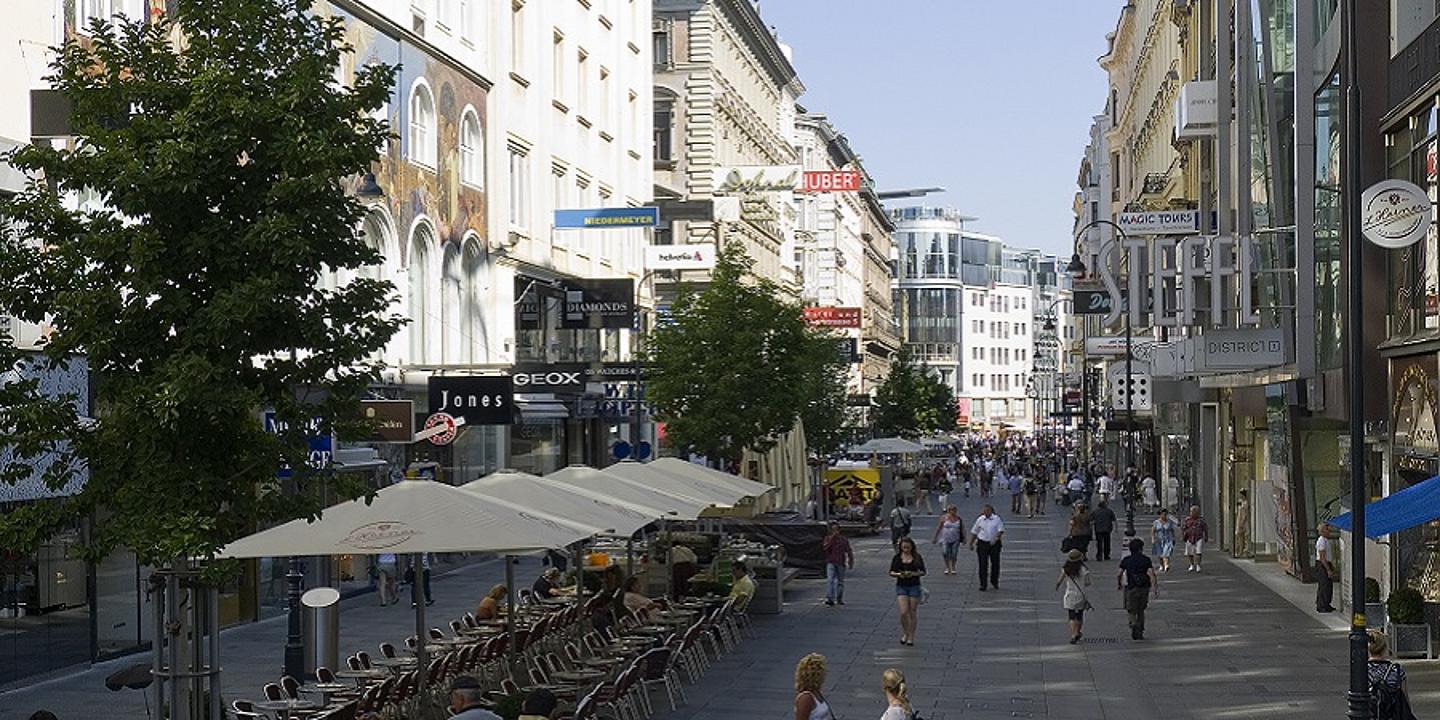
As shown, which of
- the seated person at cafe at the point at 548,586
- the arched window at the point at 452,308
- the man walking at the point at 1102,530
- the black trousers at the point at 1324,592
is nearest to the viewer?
the seated person at cafe at the point at 548,586

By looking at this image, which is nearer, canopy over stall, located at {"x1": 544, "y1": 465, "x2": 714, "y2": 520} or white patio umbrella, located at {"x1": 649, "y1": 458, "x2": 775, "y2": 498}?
canopy over stall, located at {"x1": 544, "y1": 465, "x2": 714, "y2": 520}

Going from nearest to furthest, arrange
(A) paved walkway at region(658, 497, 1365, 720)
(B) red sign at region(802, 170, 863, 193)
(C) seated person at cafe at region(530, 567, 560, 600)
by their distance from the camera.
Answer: (A) paved walkway at region(658, 497, 1365, 720) < (C) seated person at cafe at region(530, 567, 560, 600) < (B) red sign at region(802, 170, 863, 193)

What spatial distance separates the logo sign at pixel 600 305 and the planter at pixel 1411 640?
2617 centimetres

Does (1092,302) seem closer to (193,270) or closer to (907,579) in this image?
(907,579)

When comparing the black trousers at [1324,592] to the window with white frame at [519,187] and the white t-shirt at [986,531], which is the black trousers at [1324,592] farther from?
the window with white frame at [519,187]

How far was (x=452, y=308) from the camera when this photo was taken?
44.1 meters

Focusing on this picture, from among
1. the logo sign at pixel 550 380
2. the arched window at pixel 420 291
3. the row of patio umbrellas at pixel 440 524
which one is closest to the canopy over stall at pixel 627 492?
the row of patio umbrellas at pixel 440 524

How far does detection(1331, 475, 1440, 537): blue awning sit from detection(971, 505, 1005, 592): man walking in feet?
48.1

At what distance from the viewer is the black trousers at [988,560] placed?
37.1 m

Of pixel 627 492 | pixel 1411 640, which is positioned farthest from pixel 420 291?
pixel 1411 640

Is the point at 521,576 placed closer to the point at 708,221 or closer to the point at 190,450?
the point at 190,450

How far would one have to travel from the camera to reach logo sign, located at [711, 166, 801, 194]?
232 feet

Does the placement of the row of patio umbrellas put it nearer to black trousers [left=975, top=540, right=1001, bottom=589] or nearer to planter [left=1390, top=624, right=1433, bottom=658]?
planter [left=1390, top=624, right=1433, bottom=658]

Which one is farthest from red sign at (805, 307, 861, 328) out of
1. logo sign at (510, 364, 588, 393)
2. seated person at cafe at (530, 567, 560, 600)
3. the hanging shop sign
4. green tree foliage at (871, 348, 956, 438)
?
seated person at cafe at (530, 567, 560, 600)
